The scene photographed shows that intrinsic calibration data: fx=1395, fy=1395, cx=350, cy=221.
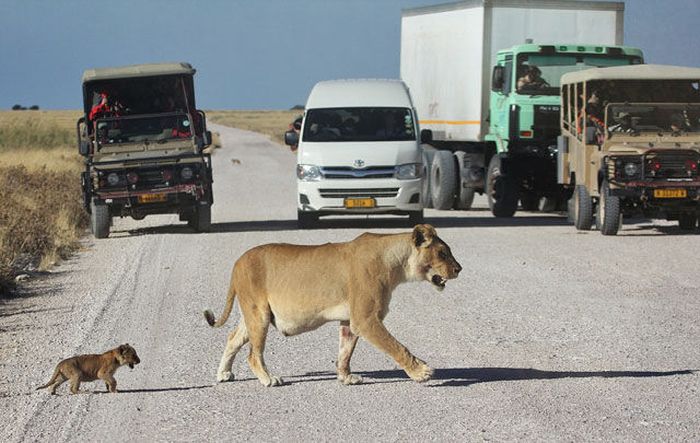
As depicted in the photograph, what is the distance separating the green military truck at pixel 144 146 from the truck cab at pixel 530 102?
5638 millimetres

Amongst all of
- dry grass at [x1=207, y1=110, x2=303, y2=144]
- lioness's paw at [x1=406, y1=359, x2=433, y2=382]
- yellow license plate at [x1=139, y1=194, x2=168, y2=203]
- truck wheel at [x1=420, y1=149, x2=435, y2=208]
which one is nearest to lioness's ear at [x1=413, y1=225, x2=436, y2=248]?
lioness's paw at [x1=406, y1=359, x2=433, y2=382]

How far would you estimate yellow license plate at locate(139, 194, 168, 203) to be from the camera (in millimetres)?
20531

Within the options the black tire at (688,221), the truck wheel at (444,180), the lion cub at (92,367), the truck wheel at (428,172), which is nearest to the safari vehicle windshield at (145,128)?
the truck wheel at (444,180)

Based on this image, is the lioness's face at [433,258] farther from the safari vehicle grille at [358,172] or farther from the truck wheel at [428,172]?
the truck wheel at [428,172]

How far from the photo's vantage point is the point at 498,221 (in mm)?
23953

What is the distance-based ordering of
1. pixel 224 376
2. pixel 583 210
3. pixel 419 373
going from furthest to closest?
1. pixel 583 210
2. pixel 224 376
3. pixel 419 373

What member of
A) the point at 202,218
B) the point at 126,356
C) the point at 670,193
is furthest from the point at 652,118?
the point at 126,356

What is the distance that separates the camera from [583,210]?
21.1 m

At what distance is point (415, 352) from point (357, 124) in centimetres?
1234

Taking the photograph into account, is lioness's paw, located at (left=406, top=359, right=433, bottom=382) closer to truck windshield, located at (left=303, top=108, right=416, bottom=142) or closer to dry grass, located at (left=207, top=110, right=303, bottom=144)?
truck windshield, located at (left=303, top=108, right=416, bottom=142)

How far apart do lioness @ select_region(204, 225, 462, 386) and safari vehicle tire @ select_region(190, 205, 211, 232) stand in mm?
12222

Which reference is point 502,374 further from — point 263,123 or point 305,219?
point 263,123

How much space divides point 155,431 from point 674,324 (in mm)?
5353

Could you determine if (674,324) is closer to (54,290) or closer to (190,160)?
(54,290)
